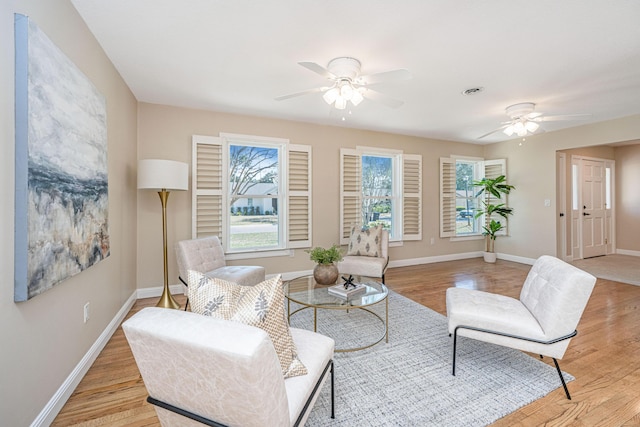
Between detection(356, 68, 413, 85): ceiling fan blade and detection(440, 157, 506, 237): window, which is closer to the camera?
detection(356, 68, 413, 85): ceiling fan blade

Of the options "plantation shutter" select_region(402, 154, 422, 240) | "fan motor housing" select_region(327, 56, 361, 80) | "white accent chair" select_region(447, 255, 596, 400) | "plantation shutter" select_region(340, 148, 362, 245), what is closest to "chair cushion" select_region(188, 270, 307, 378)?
"white accent chair" select_region(447, 255, 596, 400)

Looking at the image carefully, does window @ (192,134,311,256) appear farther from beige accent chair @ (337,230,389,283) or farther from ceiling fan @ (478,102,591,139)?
ceiling fan @ (478,102,591,139)

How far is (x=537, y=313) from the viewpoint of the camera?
200 centimetres

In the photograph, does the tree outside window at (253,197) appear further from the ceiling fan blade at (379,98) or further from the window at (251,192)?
the ceiling fan blade at (379,98)

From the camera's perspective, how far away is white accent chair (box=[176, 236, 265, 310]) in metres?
3.01

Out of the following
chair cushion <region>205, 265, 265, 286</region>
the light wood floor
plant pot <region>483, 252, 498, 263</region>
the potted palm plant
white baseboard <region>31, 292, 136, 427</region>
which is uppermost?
the potted palm plant

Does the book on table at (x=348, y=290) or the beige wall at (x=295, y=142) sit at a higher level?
the beige wall at (x=295, y=142)

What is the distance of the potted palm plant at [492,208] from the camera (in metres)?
5.67

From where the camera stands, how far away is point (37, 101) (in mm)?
1429

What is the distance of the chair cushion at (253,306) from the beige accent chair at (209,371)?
0.17 m

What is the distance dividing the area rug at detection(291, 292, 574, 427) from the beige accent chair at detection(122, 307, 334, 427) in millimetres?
749

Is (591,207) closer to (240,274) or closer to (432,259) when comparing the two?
(432,259)

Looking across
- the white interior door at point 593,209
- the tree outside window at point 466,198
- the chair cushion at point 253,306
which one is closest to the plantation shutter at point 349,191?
the tree outside window at point 466,198

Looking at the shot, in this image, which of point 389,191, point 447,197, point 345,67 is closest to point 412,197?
point 389,191
